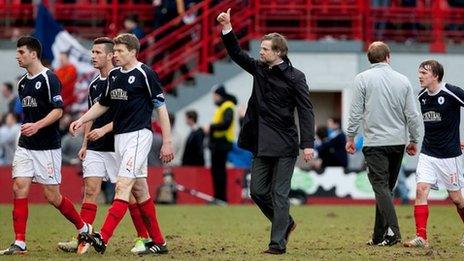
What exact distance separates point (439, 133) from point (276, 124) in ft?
7.23

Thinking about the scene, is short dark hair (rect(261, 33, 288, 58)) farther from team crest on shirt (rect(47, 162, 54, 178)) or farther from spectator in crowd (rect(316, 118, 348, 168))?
spectator in crowd (rect(316, 118, 348, 168))

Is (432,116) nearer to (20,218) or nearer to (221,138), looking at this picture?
(20,218)

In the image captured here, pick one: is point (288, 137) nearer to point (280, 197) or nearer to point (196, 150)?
point (280, 197)

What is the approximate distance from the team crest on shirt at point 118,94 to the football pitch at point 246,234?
5.30ft

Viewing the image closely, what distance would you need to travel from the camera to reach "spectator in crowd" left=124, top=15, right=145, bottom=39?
1126 inches

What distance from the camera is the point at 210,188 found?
26.2m

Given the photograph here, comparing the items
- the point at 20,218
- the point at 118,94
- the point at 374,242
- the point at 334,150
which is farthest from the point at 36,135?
the point at 334,150

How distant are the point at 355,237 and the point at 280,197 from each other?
2.94 meters

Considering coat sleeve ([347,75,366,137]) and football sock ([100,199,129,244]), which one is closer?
football sock ([100,199,129,244])

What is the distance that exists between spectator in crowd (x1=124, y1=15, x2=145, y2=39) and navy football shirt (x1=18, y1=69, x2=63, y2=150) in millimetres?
14097

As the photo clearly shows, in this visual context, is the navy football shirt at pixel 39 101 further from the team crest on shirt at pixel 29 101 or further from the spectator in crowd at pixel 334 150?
the spectator in crowd at pixel 334 150

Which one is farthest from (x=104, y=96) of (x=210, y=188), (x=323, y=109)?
(x=323, y=109)

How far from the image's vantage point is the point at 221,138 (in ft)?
83.5

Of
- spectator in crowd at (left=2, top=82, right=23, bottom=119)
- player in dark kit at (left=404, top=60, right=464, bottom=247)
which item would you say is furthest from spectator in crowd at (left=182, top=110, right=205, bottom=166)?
player in dark kit at (left=404, top=60, right=464, bottom=247)
